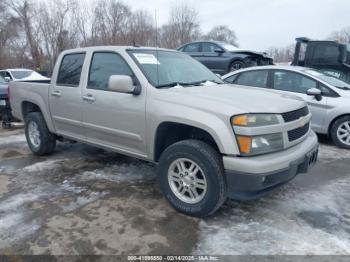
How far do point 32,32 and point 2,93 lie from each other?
27.1m

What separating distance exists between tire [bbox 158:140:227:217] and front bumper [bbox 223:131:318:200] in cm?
11

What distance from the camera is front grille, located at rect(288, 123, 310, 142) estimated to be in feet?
11.0

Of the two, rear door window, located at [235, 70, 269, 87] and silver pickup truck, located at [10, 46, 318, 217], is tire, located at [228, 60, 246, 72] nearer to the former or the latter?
rear door window, located at [235, 70, 269, 87]

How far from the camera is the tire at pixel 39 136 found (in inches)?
215

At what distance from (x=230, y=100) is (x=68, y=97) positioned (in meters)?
2.51

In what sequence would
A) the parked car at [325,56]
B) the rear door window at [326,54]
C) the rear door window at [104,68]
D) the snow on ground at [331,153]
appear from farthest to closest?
the rear door window at [326,54] < the parked car at [325,56] < the snow on ground at [331,153] < the rear door window at [104,68]

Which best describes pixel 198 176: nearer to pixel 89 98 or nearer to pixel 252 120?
pixel 252 120

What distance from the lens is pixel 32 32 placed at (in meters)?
32.0

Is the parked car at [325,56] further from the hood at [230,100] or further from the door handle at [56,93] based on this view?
the door handle at [56,93]

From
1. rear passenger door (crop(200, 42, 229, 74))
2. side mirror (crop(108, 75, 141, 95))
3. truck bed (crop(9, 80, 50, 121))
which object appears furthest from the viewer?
rear passenger door (crop(200, 42, 229, 74))

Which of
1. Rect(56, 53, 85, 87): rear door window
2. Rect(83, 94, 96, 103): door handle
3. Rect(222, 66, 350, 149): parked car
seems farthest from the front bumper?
Rect(222, 66, 350, 149): parked car

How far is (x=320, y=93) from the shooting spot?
20.0ft

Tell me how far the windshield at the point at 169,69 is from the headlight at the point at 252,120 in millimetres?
1110

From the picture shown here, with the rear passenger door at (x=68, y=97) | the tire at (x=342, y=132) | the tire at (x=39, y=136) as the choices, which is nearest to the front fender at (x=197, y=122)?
the rear passenger door at (x=68, y=97)
